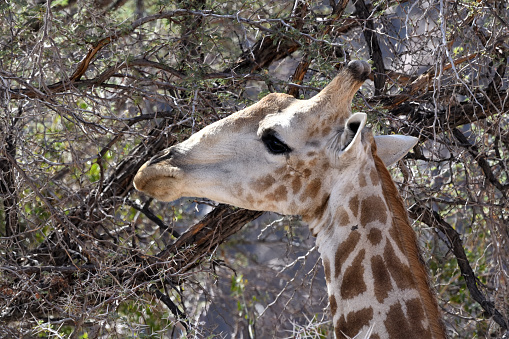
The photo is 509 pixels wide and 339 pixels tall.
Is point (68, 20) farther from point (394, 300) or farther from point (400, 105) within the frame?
point (394, 300)

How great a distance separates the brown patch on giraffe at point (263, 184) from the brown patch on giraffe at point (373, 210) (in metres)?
0.37

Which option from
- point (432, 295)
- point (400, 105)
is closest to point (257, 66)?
point (400, 105)

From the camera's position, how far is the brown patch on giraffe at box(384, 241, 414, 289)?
2.17 metres

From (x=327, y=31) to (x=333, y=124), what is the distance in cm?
137

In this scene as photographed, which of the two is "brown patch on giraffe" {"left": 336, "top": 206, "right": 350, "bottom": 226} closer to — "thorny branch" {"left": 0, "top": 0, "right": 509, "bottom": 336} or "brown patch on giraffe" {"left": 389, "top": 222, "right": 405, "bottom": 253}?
"brown patch on giraffe" {"left": 389, "top": 222, "right": 405, "bottom": 253}

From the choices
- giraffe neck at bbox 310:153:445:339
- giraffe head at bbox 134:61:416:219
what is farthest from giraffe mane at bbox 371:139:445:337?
giraffe head at bbox 134:61:416:219

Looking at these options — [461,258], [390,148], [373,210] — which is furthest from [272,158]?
[461,258]

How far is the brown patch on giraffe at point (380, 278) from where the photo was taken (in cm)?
216

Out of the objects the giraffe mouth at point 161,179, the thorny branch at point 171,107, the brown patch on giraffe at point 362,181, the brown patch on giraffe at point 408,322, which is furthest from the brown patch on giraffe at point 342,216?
the thorny branch at point 171,107

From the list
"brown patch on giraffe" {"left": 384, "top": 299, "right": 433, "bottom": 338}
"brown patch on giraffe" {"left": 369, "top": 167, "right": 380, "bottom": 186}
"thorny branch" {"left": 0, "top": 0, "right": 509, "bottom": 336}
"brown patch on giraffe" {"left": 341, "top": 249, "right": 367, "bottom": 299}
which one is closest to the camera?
"brown patch on giraffe" {"left": 384, "top": 299, "right": 433, "bottom": 338}

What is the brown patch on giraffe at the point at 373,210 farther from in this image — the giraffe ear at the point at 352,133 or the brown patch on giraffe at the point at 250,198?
the brown patch on giraffe at the point at 250,198

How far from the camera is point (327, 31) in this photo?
11.8ft

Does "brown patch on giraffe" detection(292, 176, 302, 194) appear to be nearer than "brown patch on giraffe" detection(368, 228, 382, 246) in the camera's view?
No

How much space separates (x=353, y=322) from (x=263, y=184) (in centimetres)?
63
